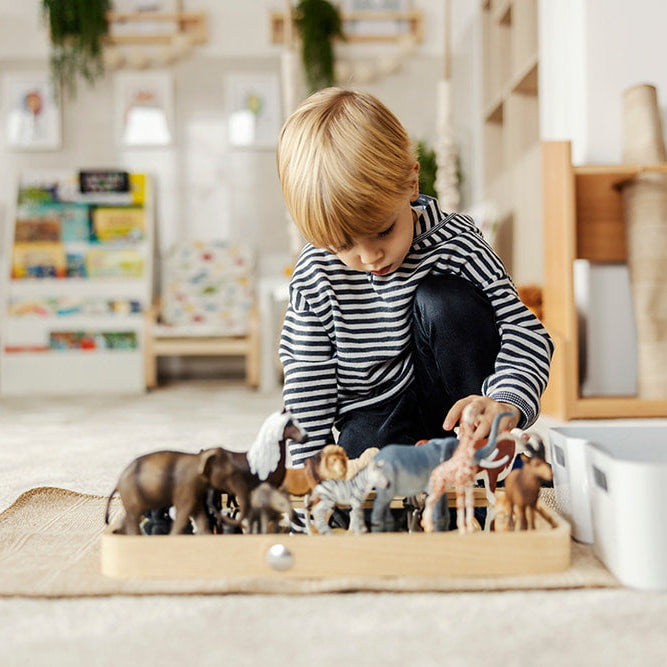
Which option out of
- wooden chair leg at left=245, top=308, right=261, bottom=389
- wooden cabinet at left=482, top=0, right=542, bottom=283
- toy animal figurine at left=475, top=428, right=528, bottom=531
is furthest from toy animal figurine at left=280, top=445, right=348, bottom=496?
wooden chair leg at left=245, top=308, right=261, bottom=389

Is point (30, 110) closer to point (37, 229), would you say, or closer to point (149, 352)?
point (37, 229)

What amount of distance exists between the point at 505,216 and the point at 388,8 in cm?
125

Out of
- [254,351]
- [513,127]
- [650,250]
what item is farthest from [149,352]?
[650,250]

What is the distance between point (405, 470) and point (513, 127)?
2.38 m

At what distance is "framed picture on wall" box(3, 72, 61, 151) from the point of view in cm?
335

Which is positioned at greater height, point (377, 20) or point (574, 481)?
point (377, 20)

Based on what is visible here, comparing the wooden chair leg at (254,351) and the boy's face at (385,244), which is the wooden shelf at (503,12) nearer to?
the wooden chair leg at (254,351)

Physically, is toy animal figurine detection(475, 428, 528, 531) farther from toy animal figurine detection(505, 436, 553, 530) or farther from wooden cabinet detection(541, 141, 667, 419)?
wooden cabinet detection(541, 141, 667, 419)

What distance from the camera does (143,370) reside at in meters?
2.93

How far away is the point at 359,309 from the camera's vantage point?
94 centimetres

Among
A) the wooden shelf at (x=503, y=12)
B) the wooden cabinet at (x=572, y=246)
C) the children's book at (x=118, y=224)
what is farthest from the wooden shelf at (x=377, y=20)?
the wooden cabinet at (x=572, y=246)

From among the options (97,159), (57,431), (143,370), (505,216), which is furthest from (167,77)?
(57,431)

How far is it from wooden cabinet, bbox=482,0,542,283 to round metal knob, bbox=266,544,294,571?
79.5 inches

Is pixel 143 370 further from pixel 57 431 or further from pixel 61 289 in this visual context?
pixel 57 431
